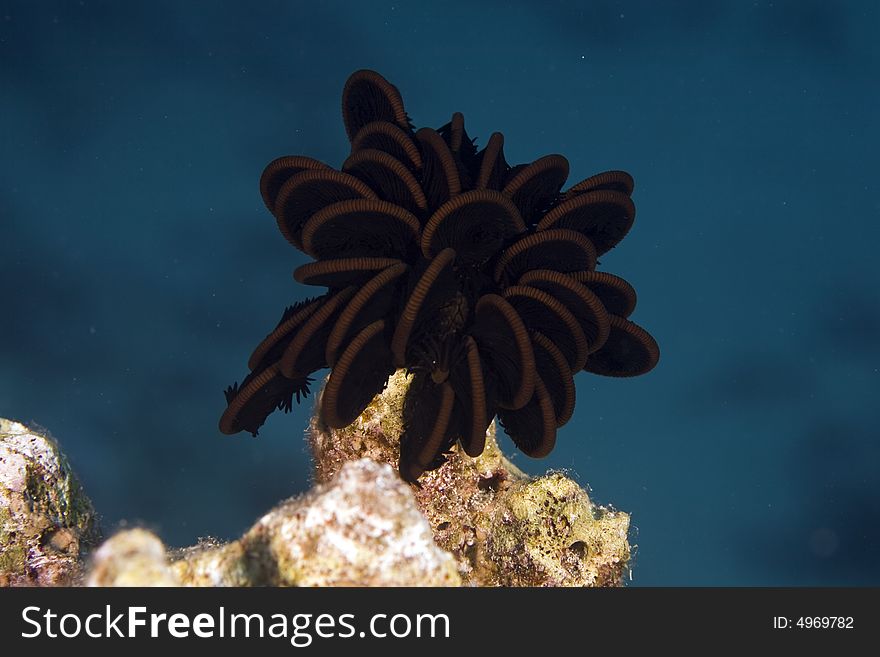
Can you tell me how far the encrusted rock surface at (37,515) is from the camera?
4734mm

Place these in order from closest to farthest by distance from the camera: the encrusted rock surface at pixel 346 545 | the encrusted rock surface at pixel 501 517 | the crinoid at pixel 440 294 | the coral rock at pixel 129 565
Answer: the coral rock at pixel 129 565
the encrusted rock surface at pixel 346 545
the crinoid at pixel 440 294
the encrusted rock surface at pixel 501 517

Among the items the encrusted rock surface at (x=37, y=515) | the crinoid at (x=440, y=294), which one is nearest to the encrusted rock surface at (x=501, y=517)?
the crinoid at (x=440, y=294)

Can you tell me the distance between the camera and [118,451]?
49625 mm

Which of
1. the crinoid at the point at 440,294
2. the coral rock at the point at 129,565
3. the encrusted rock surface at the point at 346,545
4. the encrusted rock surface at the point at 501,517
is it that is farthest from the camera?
the encrusted rock surface at the point at 501,517

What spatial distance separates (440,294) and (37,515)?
150 inches

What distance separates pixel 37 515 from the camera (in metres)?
4.91

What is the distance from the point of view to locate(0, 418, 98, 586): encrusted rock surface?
4734mm

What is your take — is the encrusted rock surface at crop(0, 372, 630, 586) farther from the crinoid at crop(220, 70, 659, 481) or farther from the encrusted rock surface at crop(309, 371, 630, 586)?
the crinoid at crop(220, 70, 659, 481)

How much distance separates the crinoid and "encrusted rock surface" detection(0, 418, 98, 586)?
1.79 meters

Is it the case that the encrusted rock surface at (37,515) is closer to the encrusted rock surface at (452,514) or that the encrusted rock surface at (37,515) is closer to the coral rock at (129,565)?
the encrusted rock surface at (452,514)


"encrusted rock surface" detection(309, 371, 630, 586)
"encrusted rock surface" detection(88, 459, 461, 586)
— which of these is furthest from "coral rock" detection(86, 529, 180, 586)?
"encrusted rock surface" detection(309, 371, 630, 586)

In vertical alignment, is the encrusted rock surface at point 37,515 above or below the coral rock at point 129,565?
above

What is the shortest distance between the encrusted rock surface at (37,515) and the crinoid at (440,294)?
70.5 inches

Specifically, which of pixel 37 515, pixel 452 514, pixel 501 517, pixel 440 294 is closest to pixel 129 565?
pixel 440 294
